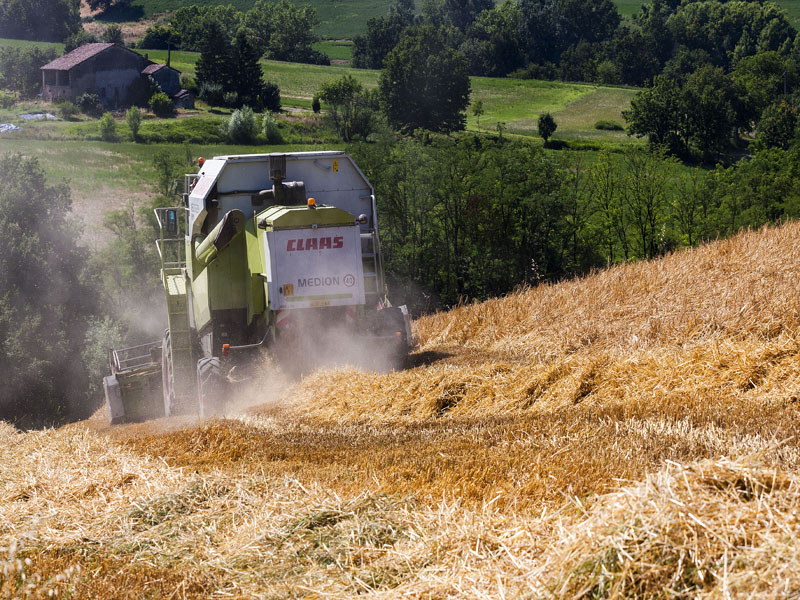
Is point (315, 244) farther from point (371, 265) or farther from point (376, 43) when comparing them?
point (376, 43)

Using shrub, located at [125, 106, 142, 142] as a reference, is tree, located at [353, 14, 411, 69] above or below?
above

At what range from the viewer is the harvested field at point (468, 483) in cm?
344

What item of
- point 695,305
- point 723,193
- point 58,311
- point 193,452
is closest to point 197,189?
point 193,452

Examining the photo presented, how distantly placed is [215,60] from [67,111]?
62.7ft

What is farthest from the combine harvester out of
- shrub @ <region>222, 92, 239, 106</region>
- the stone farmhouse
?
the stone farmhouse

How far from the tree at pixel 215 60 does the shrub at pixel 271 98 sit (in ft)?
13.5

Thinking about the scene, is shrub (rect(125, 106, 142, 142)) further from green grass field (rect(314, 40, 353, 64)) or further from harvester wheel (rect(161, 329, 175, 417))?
green grass field (rect(314, 40, 353, 64))

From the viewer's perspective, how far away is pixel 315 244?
9.79 metres

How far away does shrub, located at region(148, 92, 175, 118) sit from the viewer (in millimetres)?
69812

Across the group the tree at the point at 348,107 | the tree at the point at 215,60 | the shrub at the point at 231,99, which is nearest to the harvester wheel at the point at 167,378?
the tree at the point at 348,107

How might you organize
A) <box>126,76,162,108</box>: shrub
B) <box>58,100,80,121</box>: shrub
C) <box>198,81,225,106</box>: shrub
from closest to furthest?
<box>58,100,80,121</box>: shrub
<box>126,76,162,108</box>: shrub
<box>198,81,225,106</box>: shrub

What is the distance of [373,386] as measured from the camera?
9.34 metres

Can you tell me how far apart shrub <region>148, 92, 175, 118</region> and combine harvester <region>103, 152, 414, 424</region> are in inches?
2416

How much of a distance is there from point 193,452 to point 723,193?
37538 millimetres
